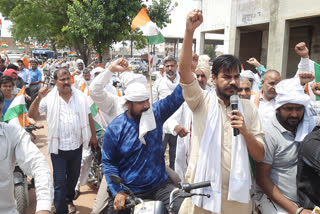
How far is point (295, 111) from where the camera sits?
7.91 feet

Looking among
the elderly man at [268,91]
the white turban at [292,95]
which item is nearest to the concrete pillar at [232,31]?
the elderly man at [268,91]

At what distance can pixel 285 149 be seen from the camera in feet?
7.72

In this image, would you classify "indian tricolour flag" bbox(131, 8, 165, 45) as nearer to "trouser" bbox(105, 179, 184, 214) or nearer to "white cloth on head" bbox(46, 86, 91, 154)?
"white cloth on head" bbox(46, 86, 91, 154)

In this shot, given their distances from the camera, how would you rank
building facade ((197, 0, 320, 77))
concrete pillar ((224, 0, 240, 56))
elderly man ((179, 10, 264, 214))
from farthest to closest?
concrete pillar ((224, 0, 240, 56)) < building facade ((197, 0, 320, 77)) < elderly man ((179, 10, 264, 214))

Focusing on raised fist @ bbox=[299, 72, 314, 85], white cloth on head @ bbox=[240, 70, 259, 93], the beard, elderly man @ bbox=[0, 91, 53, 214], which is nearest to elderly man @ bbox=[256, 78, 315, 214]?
the beard

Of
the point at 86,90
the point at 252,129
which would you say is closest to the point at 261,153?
the point at 252,129

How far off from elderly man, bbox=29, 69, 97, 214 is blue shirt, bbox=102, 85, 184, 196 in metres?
1.39

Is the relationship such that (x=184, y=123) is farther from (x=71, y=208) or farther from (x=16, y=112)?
(x=16, y=112)

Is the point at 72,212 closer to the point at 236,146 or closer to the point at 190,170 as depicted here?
the point at 190,170

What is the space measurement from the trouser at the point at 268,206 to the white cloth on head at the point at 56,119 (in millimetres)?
2493

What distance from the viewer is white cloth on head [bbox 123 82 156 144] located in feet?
8.95

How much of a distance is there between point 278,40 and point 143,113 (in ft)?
36.1

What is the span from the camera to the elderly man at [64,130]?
12.7 ft

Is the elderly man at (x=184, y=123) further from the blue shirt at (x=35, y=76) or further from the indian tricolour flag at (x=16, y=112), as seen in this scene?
the blue shirt at (x=35, y=76)
